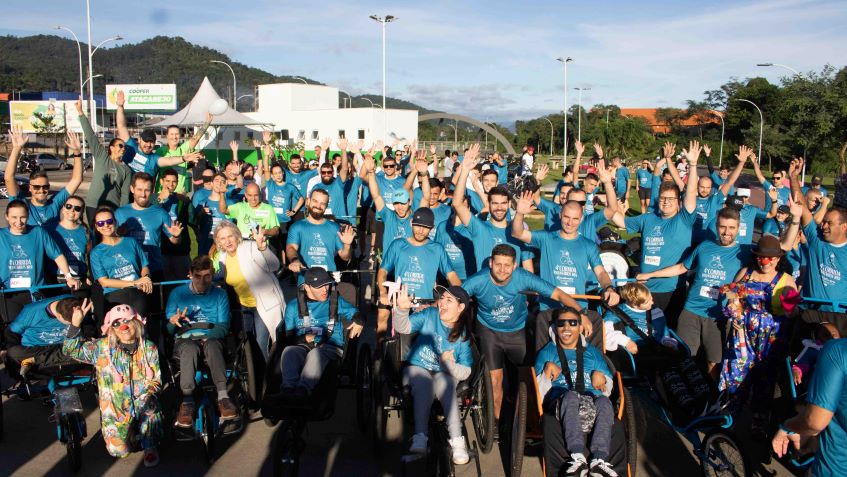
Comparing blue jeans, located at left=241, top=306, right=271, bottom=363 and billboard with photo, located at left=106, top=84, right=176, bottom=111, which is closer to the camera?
blue jeans, located at left=241, top=306, right=271, bottom=363

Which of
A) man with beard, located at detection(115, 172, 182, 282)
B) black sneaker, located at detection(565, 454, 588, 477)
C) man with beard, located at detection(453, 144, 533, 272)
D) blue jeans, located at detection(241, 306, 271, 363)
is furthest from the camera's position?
man with beard, located at detection(115, 172, 182, 282)

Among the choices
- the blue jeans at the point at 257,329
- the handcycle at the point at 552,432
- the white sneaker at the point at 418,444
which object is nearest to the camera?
the handcycle at the point at 552,432

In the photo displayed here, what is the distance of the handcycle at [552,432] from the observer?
4.31m

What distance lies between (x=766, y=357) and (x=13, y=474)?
5.50 metres

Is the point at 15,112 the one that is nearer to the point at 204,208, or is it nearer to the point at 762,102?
the point at 204,208

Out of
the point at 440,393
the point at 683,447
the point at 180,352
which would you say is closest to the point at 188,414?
the point at 180,352

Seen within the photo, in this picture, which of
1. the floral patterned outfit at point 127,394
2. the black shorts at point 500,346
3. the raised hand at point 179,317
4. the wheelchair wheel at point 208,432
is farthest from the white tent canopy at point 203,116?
the black shorts at point 500,346

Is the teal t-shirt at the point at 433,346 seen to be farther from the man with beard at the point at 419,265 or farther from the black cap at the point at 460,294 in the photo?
the man with beard at the point at 419,265

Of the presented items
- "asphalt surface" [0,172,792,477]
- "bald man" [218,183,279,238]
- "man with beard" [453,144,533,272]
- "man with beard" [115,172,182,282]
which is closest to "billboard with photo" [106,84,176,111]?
"bald man" [218,183,279,238]

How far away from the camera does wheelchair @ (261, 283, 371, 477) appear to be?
14.8 feet

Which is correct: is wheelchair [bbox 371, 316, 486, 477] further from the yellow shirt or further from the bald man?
the bald man

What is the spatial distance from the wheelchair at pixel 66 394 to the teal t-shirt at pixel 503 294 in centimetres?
305

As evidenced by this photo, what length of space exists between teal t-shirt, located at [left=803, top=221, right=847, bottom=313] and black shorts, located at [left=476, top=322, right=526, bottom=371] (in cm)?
241

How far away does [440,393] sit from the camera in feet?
16.3
